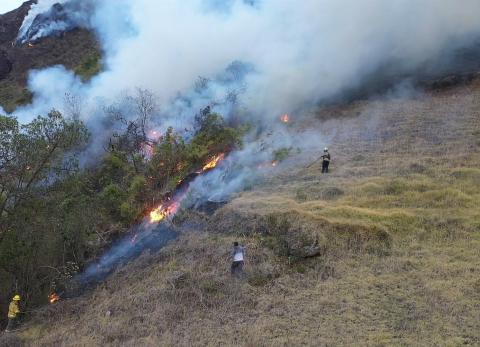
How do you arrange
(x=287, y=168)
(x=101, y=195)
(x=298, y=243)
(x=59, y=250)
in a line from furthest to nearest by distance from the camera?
(x=287, y=168), (x=101, y=195), (x=59, y=250), (x=298, y=243)

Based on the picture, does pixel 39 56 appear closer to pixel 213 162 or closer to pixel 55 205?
pixel 213 162

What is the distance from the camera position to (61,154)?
18656 millimetres

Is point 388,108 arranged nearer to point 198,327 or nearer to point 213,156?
point 213,156

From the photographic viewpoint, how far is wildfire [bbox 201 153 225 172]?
26203 millimetres

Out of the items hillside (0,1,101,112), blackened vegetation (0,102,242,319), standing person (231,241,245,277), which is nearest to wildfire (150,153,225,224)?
blackened vegetation (0,102,242,319)

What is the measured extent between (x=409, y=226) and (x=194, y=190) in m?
9.76

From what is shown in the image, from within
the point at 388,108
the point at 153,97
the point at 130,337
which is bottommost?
the point at 130,337

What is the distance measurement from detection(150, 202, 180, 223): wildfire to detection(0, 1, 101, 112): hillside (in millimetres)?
26790

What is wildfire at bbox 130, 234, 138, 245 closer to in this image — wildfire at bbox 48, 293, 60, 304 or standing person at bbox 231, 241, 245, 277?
wildfire at bbox 48, 293, 60, 304

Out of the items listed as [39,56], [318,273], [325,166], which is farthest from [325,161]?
[39,56]

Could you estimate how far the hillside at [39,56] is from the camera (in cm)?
4798

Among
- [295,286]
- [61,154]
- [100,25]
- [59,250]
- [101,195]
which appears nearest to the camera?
[295,286]

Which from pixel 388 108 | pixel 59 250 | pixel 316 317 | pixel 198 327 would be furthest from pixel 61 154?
pixel 388 108

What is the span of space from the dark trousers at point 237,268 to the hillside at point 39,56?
1354 inches
